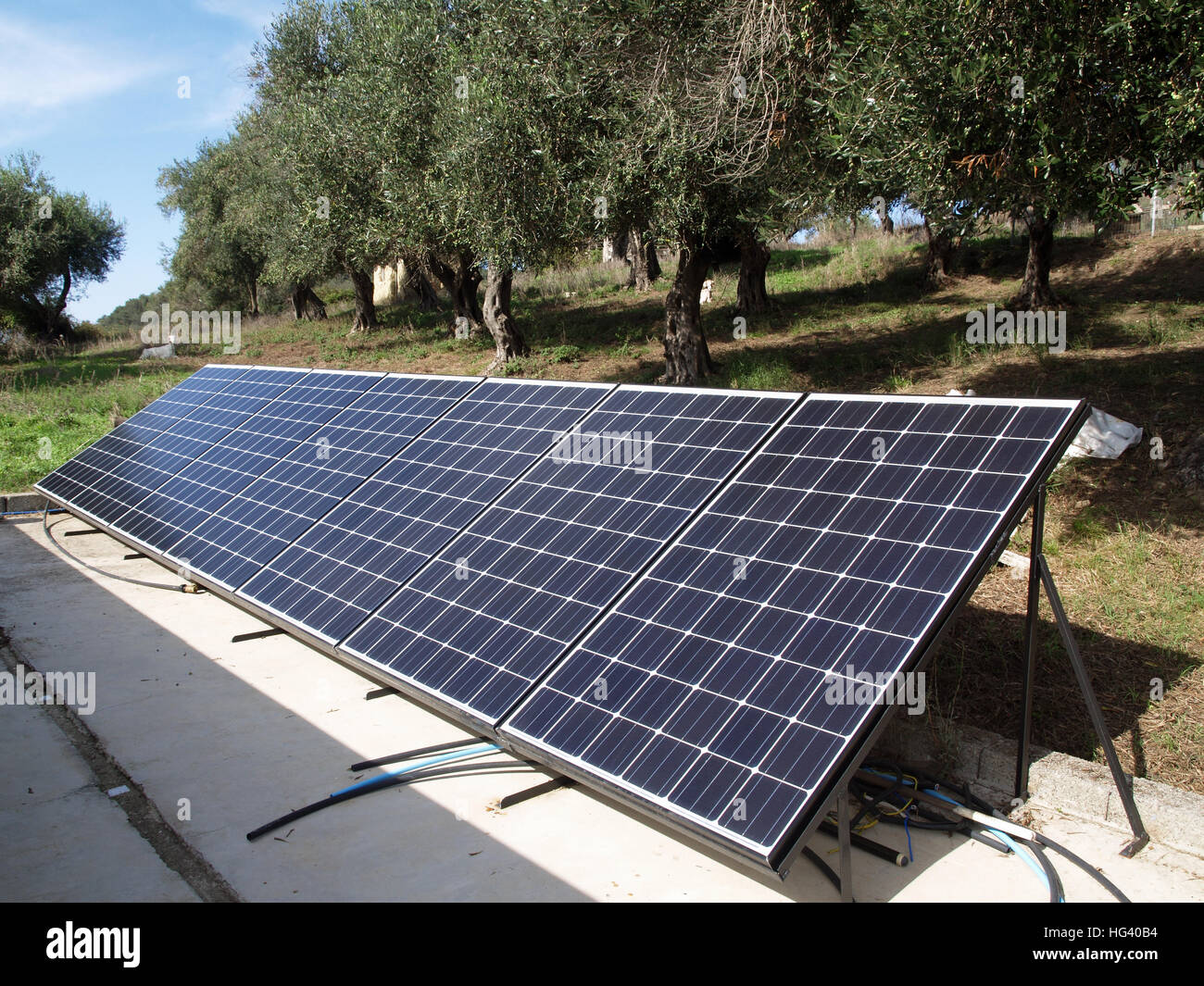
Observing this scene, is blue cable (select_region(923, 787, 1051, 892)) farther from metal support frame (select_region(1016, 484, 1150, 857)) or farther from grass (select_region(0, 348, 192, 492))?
grass (select_region(0, 348, 192, 492))

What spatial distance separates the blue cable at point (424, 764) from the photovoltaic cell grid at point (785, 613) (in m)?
1.20

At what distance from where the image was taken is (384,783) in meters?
5.95

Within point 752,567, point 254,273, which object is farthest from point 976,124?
point 254,273

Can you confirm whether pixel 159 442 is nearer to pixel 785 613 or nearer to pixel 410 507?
pixel 410 507

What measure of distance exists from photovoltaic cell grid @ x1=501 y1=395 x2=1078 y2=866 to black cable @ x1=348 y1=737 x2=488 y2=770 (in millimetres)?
1301

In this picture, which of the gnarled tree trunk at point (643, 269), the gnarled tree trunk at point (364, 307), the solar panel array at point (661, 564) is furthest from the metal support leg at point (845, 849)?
the gnarled tree trunk at point (364, 307)

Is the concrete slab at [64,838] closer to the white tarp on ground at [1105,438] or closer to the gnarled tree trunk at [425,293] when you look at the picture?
the white tarp on ground at [1105,438]

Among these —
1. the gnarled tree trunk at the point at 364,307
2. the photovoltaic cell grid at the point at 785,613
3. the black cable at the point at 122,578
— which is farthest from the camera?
the gnarled tree trunk at the point at 364,307

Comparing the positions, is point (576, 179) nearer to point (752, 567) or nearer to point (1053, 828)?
point (752, 567)

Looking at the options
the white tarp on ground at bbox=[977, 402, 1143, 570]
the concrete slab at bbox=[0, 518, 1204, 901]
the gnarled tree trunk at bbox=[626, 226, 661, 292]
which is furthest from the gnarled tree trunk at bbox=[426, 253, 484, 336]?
the concrete slab at bbox=[0, 518, 1204, 901]

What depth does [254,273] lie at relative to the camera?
46.5m

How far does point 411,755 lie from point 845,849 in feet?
10.3

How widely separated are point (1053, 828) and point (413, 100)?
62.4ft

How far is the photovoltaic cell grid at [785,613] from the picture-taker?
429cm
